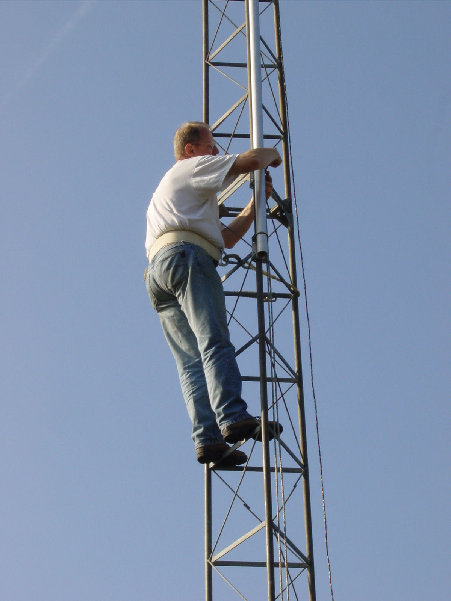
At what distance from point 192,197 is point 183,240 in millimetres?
291

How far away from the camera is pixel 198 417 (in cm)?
730

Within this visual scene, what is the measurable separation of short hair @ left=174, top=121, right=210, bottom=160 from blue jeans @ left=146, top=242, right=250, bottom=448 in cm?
74

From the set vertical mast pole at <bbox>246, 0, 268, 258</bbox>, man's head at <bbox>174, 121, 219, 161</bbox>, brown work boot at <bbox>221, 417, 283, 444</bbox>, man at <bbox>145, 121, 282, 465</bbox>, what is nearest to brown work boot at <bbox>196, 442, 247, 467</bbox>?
man at <bbox>145, 121, 282, 465</bbox>

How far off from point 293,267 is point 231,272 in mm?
840

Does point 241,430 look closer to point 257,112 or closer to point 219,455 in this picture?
point 219,455

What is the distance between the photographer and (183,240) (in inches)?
291

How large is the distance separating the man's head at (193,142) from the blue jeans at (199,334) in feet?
2.36

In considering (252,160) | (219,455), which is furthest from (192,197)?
(219,455)

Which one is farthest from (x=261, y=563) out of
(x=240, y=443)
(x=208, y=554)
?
(x=240, y=443)

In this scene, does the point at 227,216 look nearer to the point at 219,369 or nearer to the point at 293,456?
the point at 293,456

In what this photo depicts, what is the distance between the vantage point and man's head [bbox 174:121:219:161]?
7.75m

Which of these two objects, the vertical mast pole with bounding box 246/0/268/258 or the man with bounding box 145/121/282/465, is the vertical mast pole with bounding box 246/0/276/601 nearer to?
the vertical mast pole with bounding box 246/0/268/258

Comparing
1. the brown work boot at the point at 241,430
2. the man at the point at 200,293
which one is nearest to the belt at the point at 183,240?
the man at the point at 200,293

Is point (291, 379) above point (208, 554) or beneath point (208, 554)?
above
